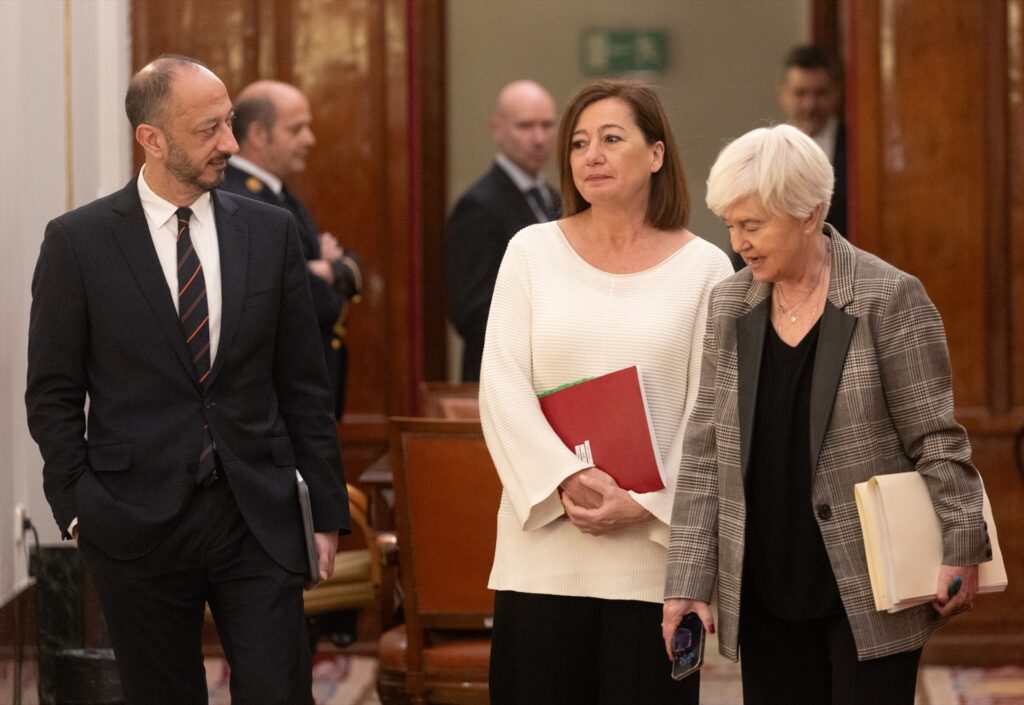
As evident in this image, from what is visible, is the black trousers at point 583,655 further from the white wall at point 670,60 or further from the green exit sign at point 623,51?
the green exit sign at point 623,51

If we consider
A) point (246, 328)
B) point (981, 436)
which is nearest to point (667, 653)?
point (246, 328)

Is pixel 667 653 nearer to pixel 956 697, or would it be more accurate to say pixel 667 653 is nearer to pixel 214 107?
pixel 214 107

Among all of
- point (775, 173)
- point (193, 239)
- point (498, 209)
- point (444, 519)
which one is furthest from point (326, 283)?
point (775, 173)

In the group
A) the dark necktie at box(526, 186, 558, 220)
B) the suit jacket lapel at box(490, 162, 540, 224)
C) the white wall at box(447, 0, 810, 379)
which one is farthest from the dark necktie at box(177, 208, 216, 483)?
the white wall at box(447, 0, 810, 379)

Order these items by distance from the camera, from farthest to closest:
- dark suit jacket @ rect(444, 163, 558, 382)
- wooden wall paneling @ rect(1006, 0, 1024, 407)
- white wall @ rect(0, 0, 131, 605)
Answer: dark suit jacket @ rect(444, 163, 558, 382), wooden wall paneling @ rect(1006, 0, 1024, 407), white wall @ rect(0, 0, 131, 605)

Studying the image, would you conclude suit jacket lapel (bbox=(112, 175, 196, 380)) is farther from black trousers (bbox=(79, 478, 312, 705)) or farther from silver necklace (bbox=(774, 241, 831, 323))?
silver necklace (bbox=(774, 241, 831, 323))

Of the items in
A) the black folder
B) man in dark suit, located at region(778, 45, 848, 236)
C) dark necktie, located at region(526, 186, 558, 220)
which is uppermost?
man in dark suit, located at region(778, 45, 848, 236)

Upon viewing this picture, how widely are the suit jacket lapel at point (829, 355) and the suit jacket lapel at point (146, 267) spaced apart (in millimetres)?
1295

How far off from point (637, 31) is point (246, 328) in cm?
449

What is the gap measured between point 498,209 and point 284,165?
1082 millimetres

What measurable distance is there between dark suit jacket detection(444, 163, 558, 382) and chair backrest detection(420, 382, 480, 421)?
725mm

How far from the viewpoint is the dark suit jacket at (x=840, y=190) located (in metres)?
6.03

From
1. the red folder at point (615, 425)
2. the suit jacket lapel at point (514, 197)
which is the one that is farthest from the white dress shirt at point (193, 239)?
the suit jacket lapel at point (514, 197)

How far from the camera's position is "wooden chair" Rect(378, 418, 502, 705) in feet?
13.0
